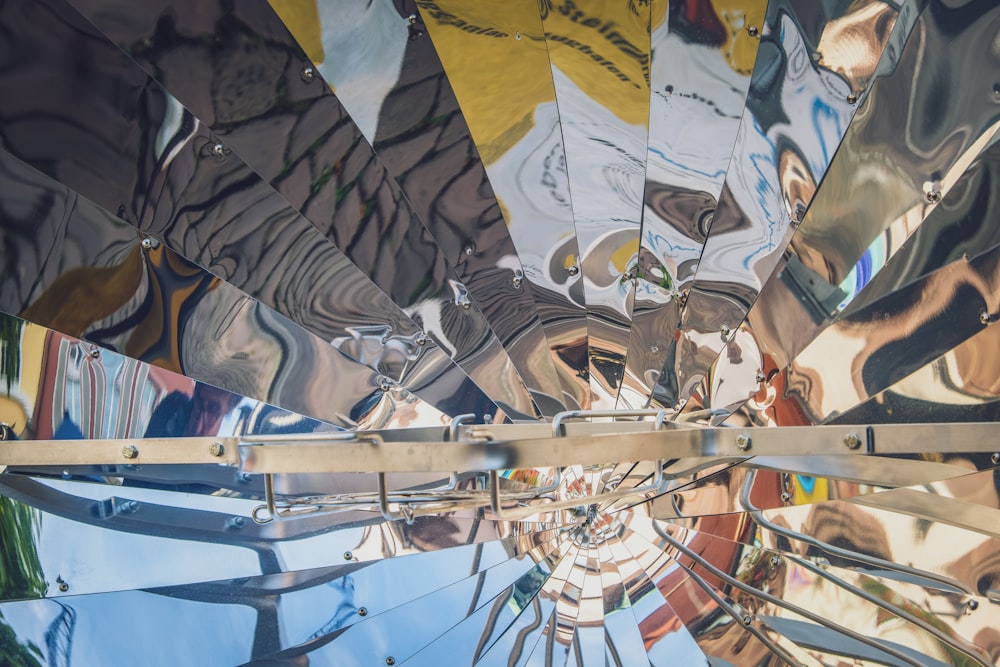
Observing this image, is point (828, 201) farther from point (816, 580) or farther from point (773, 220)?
point (816, 580)

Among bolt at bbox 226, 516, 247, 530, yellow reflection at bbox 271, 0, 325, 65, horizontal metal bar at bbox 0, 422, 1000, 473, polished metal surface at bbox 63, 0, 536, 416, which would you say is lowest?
bolt at bbox 226, 516, 247, 530

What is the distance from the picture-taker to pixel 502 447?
4.86 feet

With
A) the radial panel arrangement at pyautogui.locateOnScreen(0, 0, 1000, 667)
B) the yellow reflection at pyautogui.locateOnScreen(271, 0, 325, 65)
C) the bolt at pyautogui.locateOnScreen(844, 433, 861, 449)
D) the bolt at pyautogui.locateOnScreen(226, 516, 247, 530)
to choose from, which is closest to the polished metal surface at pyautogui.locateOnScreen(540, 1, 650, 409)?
the radial panel arrangement at pyautogui.locateOnScreen(0, 0, 1000, 667)

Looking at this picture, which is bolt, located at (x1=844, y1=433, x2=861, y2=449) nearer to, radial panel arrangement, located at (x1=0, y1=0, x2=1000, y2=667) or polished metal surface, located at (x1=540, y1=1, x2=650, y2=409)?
radial panel arrangement, located at (x1=0, y1=0, x2=1000, y2=667)

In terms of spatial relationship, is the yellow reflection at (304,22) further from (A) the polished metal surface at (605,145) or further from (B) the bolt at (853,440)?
(B) the bolt at (853,440)

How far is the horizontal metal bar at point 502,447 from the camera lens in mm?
1496

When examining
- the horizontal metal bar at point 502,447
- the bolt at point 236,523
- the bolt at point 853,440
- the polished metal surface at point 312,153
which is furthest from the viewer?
the bolt at point 236,523

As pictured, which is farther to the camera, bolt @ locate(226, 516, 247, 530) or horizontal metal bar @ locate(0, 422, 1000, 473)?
bolt @ locate(226, 516, 247, 530)

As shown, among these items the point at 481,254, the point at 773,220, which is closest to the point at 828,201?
the point at 773,220

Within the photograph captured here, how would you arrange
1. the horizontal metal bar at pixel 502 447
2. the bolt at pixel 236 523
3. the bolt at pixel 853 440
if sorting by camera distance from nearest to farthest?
the horizontal metal bar at pixel 502 447 → the bolt at pixel 853 440 → the bolt at pixel 236 523

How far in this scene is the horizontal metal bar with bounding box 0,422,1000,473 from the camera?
150 cm

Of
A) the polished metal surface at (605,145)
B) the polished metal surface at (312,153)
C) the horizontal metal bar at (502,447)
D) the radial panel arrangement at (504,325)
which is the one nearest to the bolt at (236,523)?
the radial panel arrangement at (504,325)

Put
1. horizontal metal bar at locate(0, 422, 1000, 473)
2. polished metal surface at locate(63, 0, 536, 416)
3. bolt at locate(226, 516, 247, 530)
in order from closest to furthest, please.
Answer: horizontal metal bar at locate(0, 422, 1000, 473) < polished metal surface at locate(63, 0, 536, 416) < bolt at locate(226, 516, 247, 530)

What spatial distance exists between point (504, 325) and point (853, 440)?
76 cm
